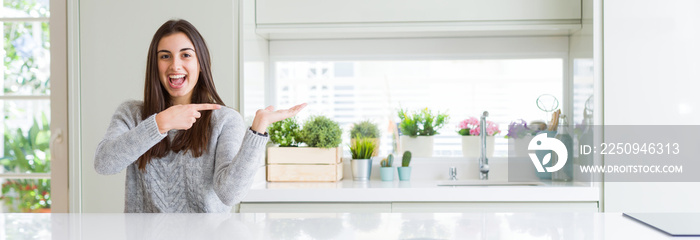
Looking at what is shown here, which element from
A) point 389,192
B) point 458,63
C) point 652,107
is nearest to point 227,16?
point 389,192

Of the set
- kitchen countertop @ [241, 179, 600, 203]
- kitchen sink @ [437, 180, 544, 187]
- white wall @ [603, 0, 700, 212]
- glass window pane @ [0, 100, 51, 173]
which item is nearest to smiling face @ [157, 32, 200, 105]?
kitchen countertop @ [241, 179, 600, 203]

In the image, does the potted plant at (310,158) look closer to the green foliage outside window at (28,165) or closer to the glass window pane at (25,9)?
the green foliage outside window at (28,165)

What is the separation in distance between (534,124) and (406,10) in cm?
79

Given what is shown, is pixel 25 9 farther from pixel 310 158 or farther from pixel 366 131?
pixel 366 131

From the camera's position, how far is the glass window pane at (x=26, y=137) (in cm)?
282

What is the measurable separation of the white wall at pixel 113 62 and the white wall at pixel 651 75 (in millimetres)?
1478

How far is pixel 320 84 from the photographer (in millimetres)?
3199

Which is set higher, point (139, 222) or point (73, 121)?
point (73, 121)

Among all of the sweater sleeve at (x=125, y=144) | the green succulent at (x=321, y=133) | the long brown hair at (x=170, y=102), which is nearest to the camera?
the sweater sleeve at (x=125, y=144)

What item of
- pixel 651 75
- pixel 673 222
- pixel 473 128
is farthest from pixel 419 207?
pixel 673 222

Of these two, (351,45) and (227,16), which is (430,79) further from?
(227,16)

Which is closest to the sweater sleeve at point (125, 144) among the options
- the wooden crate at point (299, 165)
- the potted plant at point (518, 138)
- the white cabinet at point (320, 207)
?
the white cabinet at point (320, 207)

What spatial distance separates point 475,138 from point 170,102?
5.61 ft

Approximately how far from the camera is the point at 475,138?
3.07 meters
